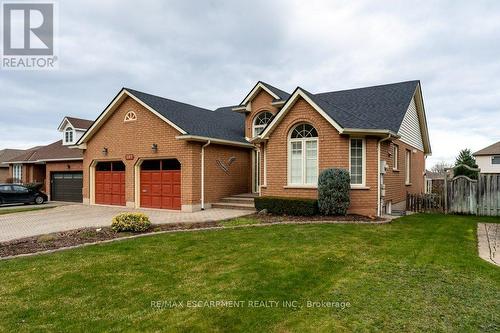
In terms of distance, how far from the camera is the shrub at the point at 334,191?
1152 centimetres

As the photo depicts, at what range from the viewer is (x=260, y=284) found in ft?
16.6

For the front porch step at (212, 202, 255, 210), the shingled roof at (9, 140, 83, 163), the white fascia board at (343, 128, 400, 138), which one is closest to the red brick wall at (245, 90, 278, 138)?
the front porch step at (212, 202, 255, 210)

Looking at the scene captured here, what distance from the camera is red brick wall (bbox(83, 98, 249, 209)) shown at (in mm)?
14984

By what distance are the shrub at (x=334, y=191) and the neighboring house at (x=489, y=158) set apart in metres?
39.3

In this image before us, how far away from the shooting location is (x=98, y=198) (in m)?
18.9

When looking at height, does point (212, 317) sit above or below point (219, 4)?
below

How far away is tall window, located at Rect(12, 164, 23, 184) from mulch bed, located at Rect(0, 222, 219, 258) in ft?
71.8

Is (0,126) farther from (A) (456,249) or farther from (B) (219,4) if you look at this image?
(A) (456,249)

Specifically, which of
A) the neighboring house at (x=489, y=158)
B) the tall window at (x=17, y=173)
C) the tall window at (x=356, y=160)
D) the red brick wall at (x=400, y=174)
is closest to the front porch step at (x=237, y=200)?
the tall window at (x=356, y=160)

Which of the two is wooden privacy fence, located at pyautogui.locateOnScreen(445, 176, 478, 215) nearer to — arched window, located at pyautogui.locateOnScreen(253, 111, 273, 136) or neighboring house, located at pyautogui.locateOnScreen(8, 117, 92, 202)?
arched window, located at pyautogui.locateOnScreen(253, 111, 273, 136)

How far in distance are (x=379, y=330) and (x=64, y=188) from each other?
954 inches

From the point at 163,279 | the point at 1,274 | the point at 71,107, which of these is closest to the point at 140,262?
the point at 163,279

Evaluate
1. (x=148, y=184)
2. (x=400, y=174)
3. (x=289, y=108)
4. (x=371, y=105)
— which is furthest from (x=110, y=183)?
(x=400, y=174)

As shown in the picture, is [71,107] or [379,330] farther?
[71,107]
